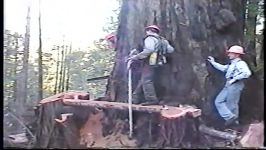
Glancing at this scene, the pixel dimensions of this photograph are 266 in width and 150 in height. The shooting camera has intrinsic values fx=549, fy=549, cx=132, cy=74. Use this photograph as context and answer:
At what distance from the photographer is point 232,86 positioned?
1.63 metres

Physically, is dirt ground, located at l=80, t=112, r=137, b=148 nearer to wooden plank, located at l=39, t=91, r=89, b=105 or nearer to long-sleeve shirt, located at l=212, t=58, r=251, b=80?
wooden plank, located at l=39, t=91, r=89, b=105

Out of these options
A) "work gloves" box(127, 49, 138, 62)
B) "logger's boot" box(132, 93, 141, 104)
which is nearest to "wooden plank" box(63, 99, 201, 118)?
"logger's boot" box(132, 93, 141, 104)

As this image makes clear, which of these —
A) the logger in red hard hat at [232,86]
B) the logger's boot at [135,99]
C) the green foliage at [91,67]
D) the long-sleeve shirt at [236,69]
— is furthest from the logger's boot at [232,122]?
the green foliage at [91,67]

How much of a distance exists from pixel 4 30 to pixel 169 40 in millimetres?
513

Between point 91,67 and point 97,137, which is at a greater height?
point 91,67

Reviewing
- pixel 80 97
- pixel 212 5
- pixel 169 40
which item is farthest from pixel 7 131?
pixel 212 5

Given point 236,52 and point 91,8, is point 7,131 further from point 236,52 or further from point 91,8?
point 236,52

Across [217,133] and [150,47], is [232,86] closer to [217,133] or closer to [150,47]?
[217,133]

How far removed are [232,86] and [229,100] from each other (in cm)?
4

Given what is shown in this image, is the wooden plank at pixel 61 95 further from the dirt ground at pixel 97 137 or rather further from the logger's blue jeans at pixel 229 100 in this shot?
the logger's blue jeans at pixel 229 100

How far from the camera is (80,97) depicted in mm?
1681

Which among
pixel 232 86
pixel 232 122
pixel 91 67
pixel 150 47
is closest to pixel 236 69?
pixel 232 86

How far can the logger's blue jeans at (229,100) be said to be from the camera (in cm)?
163

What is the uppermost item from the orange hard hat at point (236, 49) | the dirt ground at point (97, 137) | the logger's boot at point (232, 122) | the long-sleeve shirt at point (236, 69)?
the orange hard hat at point (236, 49)
